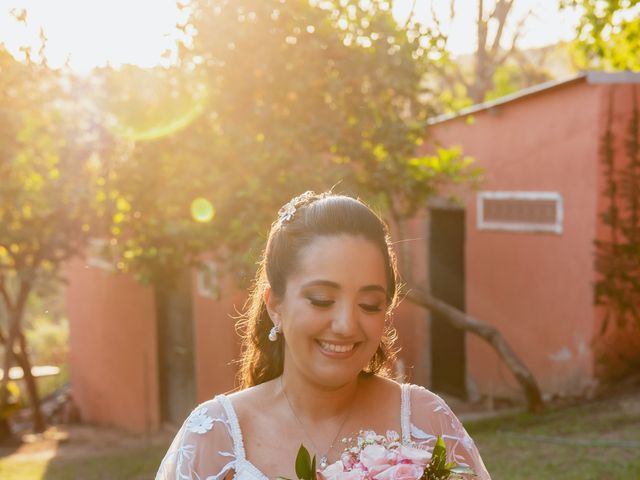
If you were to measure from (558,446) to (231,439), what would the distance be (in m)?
5.50

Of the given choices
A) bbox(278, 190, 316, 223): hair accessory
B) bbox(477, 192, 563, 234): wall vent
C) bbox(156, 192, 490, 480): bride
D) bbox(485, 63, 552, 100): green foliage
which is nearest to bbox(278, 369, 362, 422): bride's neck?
bbox(156, 192, 490, 480): bride

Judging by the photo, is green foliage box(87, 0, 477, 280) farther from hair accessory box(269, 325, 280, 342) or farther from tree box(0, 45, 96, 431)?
hair accessory box(269, 325, 280, 342)

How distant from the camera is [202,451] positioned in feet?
8.41

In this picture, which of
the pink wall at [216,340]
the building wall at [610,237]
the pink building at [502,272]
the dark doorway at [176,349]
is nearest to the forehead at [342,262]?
the pink building at [502,272]

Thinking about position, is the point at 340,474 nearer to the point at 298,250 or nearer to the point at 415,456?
the point at 415,456

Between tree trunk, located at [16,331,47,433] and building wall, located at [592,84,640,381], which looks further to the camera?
tree trunk, located at [16,331,47,433]

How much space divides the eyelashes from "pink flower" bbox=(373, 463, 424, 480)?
1.81 ft

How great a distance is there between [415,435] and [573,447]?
5165 millimetres

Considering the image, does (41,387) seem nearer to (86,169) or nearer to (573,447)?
(86,169)

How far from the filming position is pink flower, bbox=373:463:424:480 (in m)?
2.03

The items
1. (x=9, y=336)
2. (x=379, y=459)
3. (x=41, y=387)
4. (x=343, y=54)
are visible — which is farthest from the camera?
(x=41, y=387)

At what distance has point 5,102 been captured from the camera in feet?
38.9

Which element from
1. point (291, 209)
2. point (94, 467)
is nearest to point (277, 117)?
point (94, 467)

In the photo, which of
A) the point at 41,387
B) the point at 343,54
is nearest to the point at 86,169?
the point at 343,54
